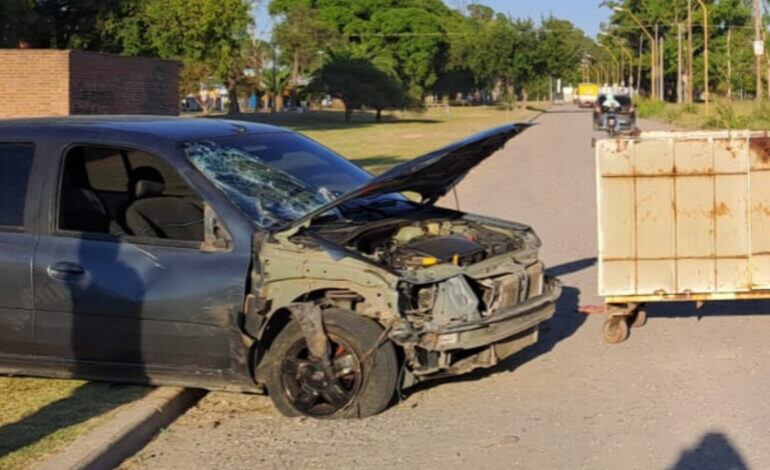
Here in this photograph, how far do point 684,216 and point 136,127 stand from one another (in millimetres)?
4014

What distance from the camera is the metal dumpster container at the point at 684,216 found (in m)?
8.04

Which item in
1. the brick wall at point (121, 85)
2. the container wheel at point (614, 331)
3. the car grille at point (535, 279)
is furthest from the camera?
the brick wall at point (121, 85)

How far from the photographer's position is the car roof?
6918 mm

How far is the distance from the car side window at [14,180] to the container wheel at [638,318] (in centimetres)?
484

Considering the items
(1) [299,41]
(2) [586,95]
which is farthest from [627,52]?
(1) [299,41]

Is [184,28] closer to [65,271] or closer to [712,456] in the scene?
[65,271]

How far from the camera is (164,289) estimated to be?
6.45 m

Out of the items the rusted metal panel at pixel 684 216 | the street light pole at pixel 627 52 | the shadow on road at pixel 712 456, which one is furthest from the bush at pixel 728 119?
the street light pole at pixel 627 52

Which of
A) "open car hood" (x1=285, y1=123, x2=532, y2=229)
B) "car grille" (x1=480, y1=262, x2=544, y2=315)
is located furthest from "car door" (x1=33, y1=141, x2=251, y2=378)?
"car grille" (x1=480, y1=262, x2=544, y2=315)

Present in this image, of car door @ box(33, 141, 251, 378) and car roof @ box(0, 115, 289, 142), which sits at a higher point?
car roof @ box(0, 115, 289, 142)

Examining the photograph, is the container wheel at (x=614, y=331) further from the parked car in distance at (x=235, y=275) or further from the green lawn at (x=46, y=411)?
the green lawn at (x=46, y=411)

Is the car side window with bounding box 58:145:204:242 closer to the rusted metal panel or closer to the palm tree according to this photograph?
the rusted metal panel

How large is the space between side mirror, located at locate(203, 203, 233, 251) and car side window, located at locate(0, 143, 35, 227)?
122cm

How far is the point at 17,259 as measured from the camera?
6.71 metres
